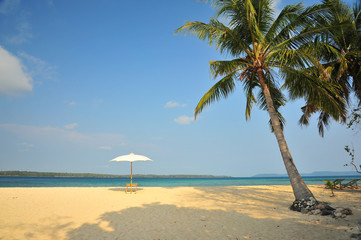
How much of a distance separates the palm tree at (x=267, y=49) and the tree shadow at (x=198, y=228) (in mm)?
2404

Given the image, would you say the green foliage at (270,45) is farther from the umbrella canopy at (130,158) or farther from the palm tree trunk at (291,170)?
the umbrella canopy at (130,158)

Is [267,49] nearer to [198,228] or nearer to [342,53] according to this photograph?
[342,53]

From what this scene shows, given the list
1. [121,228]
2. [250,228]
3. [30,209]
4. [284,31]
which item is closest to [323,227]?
[250,228]

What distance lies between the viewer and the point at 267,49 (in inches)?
346

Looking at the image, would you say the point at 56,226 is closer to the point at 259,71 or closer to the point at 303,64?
the point at 259,71

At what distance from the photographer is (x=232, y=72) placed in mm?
9391

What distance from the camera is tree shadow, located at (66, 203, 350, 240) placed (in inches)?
186

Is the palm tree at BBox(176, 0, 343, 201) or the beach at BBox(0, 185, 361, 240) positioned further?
the palm tree at BBox(176, 0, 343, 201)

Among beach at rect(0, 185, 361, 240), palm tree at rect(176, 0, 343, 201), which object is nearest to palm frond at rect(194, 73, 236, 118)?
palm tree at rect(176, 0, 343, 201)

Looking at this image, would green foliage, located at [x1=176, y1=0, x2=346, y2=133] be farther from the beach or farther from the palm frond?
the beach

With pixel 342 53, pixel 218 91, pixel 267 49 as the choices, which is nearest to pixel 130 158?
pixel 218 91

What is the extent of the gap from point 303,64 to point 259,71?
1.72 metres

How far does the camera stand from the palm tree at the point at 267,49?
7.58 meters

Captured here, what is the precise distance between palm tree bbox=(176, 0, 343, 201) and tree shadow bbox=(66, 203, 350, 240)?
7.89ft
